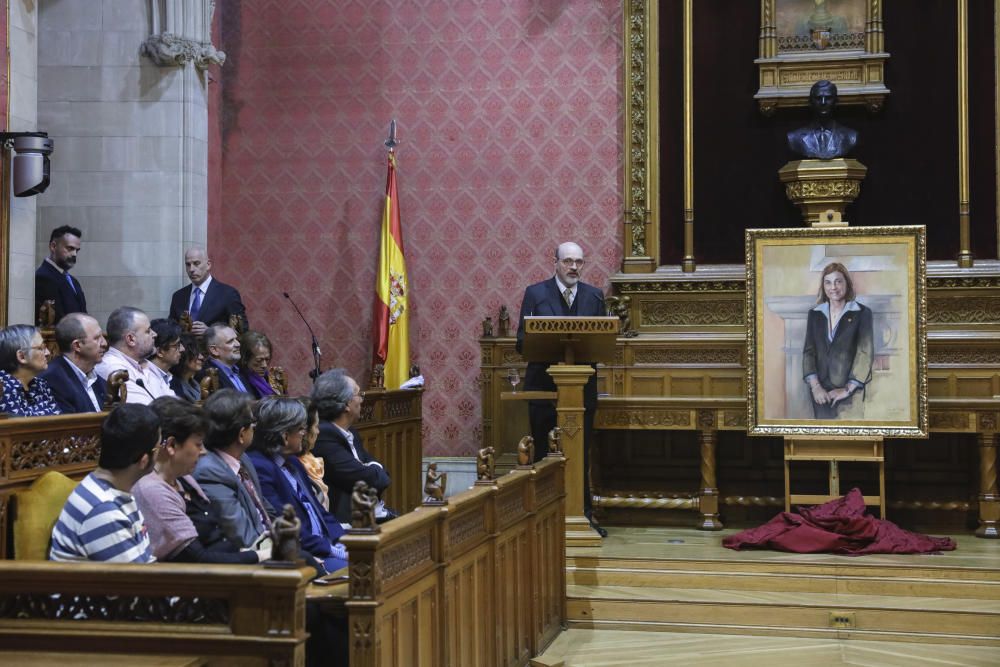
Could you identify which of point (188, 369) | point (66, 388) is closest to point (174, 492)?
point (66, 388)

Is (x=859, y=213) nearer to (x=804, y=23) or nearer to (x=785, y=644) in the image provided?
(x=804, y=23)

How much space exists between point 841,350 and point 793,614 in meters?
1.91

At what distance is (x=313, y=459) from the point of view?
4781 millimetres

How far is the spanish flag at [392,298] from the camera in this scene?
8945 millimetres

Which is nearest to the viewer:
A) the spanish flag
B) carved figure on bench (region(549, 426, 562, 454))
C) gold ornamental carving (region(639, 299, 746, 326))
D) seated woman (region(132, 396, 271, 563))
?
seated woman (region(132, 396, 271, 563))

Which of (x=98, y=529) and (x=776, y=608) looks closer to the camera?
(x=98, y=529)

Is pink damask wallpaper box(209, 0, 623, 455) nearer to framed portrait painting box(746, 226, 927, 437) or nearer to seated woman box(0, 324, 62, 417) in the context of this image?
framed portrait painting box(746, 226, 927, 437)

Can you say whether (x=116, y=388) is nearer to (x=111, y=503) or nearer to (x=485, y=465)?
(x=485, y=465)

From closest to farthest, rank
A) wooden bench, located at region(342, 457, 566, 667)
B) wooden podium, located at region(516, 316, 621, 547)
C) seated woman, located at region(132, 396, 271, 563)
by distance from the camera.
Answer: wooden bench, located at region(342, 457, 566, 667), seated woman, located at region(132, 396, 271, 563), wooden podium, located at region(516, 316, 621, 547)

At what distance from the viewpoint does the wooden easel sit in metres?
7.14

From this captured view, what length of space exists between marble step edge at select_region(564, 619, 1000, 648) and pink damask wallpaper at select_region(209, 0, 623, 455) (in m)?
3.18

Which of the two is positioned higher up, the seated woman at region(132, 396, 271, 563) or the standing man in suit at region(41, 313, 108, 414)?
the standing man in suit at region(41, 313, 108, 414)

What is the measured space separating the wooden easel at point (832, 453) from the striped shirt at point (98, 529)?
15.2 feet

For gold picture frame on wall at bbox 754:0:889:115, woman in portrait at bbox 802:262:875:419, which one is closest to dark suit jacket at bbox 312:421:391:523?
woman in portrait at bbox 802:262:875:419
